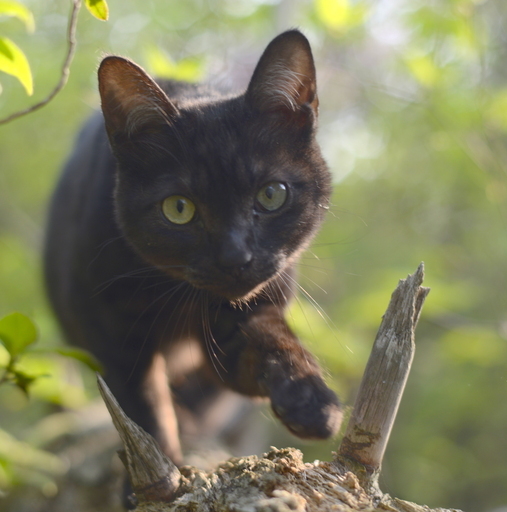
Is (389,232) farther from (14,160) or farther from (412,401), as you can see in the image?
(14,160)

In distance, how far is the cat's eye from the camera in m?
1.62

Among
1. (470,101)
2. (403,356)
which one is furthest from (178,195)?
(470,101)

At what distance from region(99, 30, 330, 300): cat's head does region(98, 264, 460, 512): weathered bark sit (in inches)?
18.4

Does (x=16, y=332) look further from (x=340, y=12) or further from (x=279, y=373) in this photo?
(x=340, y=12)

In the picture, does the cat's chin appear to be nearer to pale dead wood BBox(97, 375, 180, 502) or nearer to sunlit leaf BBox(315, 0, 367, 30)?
pale dead wood BBox(97, 375, 180, 502)

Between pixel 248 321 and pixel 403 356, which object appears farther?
pixel 248 321

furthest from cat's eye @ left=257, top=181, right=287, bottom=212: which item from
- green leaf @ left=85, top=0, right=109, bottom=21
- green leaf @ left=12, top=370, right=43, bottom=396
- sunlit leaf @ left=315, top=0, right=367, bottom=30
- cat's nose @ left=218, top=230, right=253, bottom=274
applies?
sunlit leaf @ left=315, top=0, right=367, bottom=30

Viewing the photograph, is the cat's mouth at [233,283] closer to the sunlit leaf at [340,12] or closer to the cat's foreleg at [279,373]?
the cat's foreleg at [279,373]

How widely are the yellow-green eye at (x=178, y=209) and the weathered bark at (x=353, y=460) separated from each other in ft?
2.22

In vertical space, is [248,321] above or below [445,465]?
below

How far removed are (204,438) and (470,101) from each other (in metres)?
2.34

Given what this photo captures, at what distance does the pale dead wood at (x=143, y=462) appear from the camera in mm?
1129

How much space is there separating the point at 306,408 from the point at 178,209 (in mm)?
720

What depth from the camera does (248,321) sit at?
171cm
